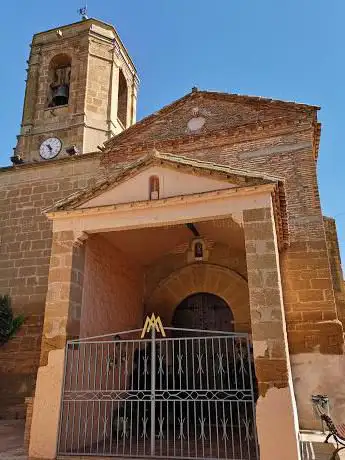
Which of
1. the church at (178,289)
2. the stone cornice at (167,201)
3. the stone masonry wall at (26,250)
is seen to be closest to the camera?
the church at (178,289)

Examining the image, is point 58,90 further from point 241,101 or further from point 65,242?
point 65,242

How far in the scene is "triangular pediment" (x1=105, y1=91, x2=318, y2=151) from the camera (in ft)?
31.6

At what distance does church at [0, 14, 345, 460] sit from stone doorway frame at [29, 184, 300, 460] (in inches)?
0.7

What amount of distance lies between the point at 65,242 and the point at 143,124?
5332mm

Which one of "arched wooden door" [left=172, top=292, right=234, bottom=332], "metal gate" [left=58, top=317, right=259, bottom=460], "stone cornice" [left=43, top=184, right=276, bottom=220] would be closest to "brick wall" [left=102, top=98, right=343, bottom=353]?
"arched wooden door" [left=172, top=292, right=234, bottom=332]

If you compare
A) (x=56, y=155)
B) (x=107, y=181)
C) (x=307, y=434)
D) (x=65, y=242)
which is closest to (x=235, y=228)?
(x=107, y=181)

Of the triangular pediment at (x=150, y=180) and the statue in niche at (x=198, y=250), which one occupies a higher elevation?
the triangular pediment at (x=150, y=180)

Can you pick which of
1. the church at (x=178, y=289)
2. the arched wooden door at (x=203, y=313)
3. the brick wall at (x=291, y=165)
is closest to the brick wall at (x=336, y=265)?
the church at (x=178, y=289)

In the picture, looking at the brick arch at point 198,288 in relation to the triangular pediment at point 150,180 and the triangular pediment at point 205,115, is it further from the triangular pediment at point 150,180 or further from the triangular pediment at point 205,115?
the triangular pediment at point 205,115

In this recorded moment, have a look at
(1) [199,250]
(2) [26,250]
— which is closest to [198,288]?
(1) [199,250]

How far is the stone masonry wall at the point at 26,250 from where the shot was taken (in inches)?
353

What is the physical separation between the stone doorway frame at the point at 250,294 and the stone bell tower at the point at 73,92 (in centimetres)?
736

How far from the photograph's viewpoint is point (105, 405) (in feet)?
20.6

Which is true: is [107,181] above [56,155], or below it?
below
